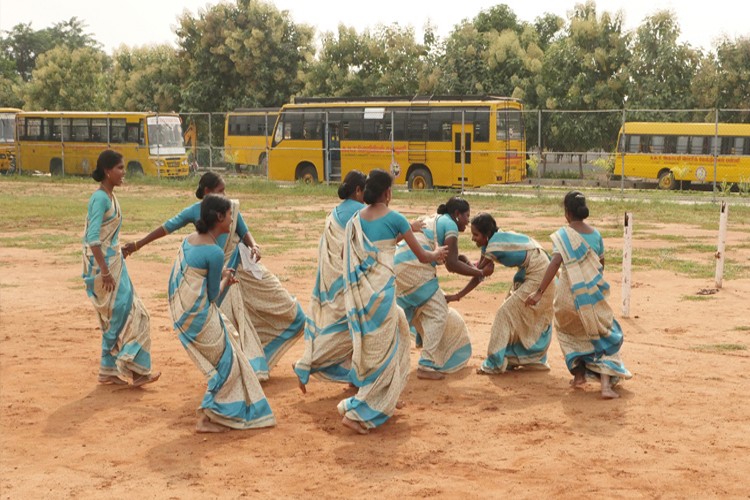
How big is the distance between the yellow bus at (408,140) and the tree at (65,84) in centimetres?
1971

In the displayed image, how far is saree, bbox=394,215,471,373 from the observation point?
772cm

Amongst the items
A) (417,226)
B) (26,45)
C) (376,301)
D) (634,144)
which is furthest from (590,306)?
(26,45)

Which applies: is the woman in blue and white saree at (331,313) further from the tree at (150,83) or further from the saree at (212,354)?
the tree at (150,83)

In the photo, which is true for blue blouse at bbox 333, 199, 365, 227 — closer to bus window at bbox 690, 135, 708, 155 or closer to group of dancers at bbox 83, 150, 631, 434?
group of dancers at bbox 83, 150, 631, 434

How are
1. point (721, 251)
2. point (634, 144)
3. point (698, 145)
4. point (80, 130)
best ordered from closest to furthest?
point (721, 251) < point (698, 145) < point (634, 144) < point (80, 130)

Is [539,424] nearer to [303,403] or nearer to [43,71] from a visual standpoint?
[303,403]

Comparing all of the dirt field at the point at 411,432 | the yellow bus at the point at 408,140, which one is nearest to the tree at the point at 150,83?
the yellow bus at the point at 408,140

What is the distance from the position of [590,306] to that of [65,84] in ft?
147

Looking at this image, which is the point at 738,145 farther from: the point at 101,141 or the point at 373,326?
the point at 373,326

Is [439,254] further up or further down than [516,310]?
further up

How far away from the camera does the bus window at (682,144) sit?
30.5m

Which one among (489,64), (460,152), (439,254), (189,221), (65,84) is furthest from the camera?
(65,84)

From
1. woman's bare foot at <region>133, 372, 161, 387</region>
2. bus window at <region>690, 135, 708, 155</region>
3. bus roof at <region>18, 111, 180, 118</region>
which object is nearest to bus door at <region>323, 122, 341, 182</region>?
bus roof at <region>18, 111, 180, 118</region>

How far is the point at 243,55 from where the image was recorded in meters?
43.0
